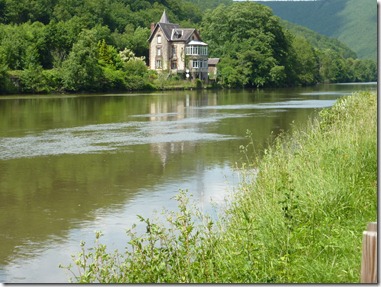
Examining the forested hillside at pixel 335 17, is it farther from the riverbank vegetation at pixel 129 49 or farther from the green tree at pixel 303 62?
the green tree at pixel 303 62

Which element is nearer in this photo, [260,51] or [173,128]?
[173,128]

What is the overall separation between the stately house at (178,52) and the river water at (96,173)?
48.2m

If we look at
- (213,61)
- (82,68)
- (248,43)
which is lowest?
(82,68)

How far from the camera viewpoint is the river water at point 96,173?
9.47 meters

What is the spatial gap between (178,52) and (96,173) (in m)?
65.3

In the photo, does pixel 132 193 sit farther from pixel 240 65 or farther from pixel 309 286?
pixel 240 65

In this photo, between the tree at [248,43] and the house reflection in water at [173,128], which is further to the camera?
the tree at [248,43]

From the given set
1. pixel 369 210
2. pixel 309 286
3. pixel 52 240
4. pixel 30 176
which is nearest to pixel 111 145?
pixel 30 176

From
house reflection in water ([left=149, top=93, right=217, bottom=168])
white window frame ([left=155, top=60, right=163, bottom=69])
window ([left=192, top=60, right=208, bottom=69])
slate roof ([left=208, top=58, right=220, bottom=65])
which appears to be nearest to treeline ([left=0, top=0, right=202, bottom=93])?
white window frame ([left=155, top=60, right=163, bottom=69])

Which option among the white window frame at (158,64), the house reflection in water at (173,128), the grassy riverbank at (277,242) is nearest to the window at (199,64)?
the white window frame at (158,64)

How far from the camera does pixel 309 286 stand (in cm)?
430

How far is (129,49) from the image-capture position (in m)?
77.2

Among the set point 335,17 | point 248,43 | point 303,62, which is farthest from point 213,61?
point 335,17

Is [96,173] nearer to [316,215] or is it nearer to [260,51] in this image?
[316,215]
